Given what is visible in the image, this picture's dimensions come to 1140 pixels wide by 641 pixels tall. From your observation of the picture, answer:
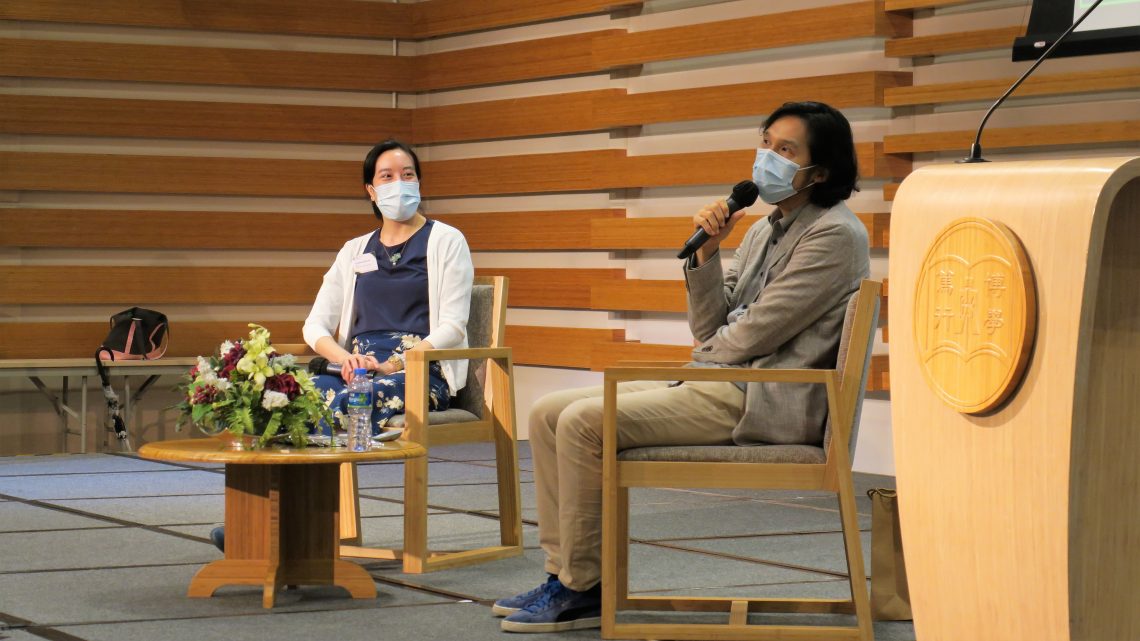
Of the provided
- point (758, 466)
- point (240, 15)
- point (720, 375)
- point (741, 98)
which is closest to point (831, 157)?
point (720, 375)

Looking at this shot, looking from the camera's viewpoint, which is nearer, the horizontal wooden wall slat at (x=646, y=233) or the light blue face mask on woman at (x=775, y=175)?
the light blue face mask on woman at (x=775, y=175)

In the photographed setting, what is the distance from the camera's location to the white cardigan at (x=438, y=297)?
4.12 meters

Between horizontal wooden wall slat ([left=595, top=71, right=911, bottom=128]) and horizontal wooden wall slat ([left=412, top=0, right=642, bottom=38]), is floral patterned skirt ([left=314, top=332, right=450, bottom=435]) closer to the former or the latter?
horizontal wooden wall slat ([left=595, top=71, right=911, bottom=128])

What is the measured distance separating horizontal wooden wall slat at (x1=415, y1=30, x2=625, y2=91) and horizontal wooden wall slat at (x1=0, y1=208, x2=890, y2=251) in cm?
71

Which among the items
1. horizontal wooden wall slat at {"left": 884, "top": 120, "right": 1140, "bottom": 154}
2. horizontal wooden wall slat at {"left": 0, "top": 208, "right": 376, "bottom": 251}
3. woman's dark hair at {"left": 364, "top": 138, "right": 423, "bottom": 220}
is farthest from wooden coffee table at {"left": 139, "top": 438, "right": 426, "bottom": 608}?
horizontal wooden wall slat at {"left": 0, "top": 208, "right": 376, "bottom": 251}

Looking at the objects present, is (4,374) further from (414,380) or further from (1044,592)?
(1044,592)

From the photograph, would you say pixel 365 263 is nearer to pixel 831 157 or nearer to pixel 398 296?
pixel 398 296

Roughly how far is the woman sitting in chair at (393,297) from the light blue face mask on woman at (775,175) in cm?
122

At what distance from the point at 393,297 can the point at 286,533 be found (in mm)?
1094

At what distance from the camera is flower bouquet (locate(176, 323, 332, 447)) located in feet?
10.9

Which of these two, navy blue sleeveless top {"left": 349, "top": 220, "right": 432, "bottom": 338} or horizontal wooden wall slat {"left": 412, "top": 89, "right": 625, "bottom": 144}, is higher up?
horizontal wooden wall slat {"left": 412, "top": 89, "right": 625, "bottom": 144}

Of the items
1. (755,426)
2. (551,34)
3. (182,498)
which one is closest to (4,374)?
(182,498)

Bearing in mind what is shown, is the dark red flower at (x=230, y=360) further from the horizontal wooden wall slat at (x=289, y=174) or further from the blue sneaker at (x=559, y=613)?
the horizontal wooden wall slat at (x=289, y=174)

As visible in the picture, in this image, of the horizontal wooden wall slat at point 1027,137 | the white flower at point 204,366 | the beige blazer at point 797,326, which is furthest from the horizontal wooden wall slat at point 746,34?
the white flower at point 204,366
